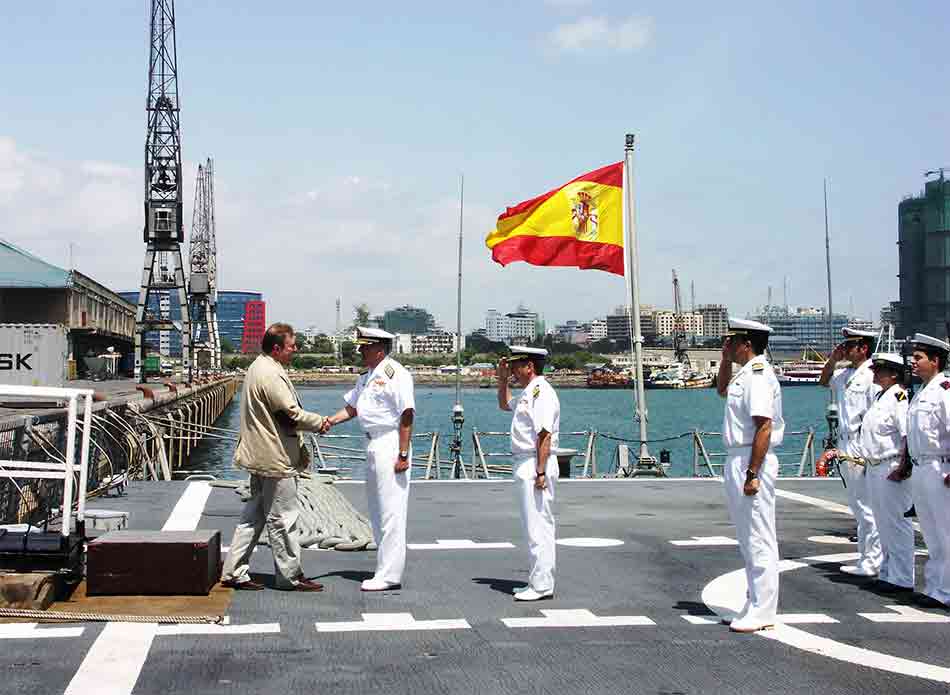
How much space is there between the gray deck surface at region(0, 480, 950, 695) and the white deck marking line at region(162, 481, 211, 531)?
236cm

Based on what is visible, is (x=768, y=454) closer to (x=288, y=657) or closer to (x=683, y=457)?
(x=288, y=657)

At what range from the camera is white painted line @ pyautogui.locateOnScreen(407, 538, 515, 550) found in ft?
36.0

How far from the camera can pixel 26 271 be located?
7106 cm

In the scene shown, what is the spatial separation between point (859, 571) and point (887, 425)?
1.35 metres

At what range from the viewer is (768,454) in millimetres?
7609

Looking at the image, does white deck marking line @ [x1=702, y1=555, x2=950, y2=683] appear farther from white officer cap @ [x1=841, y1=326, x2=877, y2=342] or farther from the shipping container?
the shipping container

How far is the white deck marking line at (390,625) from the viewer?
292 inches

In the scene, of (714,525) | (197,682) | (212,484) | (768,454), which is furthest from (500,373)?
(212,484)

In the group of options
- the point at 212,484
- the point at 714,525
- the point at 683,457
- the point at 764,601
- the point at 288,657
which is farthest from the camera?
the point at 683,457

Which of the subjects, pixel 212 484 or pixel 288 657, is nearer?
pixel 288 657

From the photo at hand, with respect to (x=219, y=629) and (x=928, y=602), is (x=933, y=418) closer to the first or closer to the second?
(x=928, y=602)

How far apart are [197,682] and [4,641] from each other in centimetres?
155

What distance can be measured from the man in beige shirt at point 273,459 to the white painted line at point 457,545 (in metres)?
2.36

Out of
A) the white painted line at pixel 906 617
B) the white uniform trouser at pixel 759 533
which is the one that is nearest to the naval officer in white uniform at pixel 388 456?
the white uniform trouser at pixel 759 533
